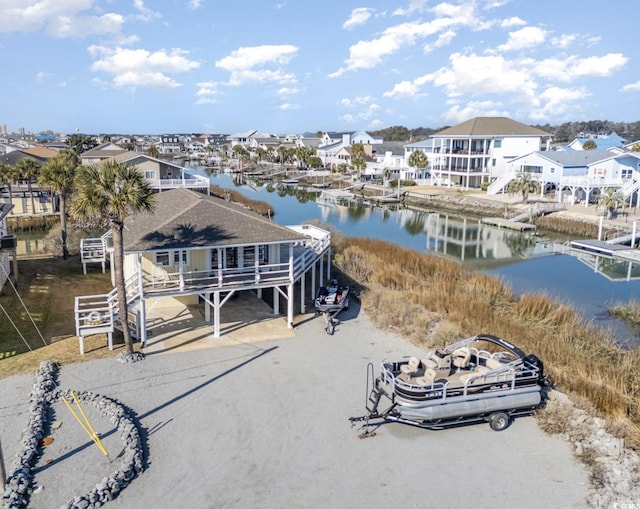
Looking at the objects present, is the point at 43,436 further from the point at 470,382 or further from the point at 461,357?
the point at 461,357

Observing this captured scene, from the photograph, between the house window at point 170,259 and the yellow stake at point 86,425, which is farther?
the house window at point 170,259

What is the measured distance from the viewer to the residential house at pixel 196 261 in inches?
697

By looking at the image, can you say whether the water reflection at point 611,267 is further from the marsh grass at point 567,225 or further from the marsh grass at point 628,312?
the marsh grass at point 628,312

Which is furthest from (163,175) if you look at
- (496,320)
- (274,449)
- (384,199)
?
(274,449)

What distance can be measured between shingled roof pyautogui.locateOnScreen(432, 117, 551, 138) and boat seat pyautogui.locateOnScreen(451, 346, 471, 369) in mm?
60500

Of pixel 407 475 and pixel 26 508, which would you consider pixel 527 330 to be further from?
pixel 26 508

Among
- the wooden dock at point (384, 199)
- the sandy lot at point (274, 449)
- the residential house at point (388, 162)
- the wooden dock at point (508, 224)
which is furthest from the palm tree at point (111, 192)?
the residential house at point (388, 162)

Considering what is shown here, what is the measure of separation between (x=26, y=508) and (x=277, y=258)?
44.1ft

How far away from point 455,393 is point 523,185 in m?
49.5

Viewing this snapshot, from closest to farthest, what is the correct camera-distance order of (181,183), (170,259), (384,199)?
(170,259), (181,183), (384,199)

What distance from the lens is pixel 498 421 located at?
43.4 feet

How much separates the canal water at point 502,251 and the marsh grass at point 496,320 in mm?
3394

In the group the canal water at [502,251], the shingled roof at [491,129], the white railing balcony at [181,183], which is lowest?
the canal water at [502,251]

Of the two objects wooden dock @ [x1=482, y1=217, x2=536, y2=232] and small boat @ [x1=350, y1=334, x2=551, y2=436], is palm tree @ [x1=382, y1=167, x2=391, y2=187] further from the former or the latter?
small boat @ [x1=350, y1=334, x2=551, y2=436]
